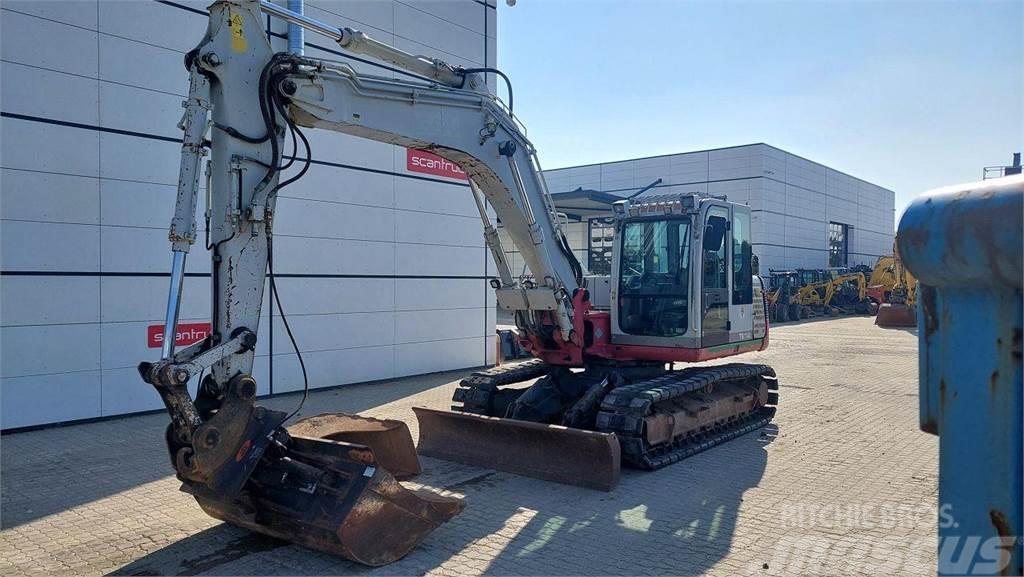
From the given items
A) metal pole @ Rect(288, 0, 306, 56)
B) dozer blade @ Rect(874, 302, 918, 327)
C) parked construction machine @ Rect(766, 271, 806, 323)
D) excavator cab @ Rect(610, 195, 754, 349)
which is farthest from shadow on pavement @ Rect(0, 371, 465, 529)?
parked construction machine @ Rect(766, 271, 806, 323)

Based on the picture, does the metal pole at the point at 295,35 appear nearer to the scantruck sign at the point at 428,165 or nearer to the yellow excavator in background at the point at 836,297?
the scantruck sign at the point at 428,165

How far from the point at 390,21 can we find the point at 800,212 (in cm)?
3068

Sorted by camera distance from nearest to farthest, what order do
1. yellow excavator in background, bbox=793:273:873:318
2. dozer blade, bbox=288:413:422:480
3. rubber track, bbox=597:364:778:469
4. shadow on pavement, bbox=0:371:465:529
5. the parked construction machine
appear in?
1. dozer blade, bbox=288:413:422:480
2. shadow on pavement, bbox=0:371:465:529
3. rubber track, bbox=597:364:778:469
4. the parked construction machine
5. yellow excavator in background, bbox=793:273:873:318

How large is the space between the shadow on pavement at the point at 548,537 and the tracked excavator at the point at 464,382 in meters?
0.18

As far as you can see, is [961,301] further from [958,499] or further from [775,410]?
[775,410]

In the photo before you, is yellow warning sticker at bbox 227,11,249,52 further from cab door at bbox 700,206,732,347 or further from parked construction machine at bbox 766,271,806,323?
parked construction machine at bbox 766,271,806,323

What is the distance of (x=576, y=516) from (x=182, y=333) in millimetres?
7200

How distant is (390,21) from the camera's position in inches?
552

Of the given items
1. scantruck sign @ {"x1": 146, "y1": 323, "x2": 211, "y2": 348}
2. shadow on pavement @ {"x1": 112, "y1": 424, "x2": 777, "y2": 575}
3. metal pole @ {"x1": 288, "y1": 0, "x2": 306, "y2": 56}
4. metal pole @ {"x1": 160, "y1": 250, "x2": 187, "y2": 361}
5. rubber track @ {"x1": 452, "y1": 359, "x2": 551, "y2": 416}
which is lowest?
shadow on pavement @ {"x1": 112, "y1": 424, "x2": 777, "y2": 575}

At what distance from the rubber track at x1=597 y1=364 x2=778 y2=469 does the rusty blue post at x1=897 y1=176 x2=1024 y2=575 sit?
20.3ft

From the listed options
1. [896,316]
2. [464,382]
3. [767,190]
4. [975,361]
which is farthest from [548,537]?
[767,190]

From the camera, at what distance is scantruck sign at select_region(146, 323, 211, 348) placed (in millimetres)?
10617

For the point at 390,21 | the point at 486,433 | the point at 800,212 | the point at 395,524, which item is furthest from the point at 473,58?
the point at 800,212

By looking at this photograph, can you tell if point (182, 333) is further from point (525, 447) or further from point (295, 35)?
point (525, 447)
